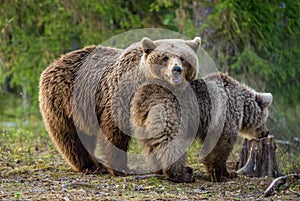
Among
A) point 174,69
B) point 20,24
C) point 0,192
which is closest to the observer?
point 0,192

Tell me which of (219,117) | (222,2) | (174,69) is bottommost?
(219,117)

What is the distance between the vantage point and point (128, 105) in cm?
763

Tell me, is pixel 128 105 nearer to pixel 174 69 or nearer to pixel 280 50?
pixel 174 69

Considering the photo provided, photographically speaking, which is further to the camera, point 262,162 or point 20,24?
point 20,24

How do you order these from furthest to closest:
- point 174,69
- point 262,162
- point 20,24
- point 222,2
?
1. point 20,24
2. point 222,2
3. point 262,162
4. point 174,69

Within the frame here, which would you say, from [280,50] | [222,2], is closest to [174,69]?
[222,2]

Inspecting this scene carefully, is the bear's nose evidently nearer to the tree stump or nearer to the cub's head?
the cub's head

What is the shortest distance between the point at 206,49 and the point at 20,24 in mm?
4249

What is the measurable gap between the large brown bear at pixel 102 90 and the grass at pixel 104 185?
0.33 meters

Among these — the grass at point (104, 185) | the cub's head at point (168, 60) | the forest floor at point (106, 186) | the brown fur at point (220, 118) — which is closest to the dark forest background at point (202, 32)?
the grass at point (104, 185)

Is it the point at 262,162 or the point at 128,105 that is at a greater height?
the point at 128,105

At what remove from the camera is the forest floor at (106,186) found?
6.54 metres

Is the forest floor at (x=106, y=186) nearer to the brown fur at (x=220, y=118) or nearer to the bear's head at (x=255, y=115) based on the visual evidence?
the brown fur at (x=220, y=118)

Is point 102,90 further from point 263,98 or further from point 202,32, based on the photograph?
point 202,32
